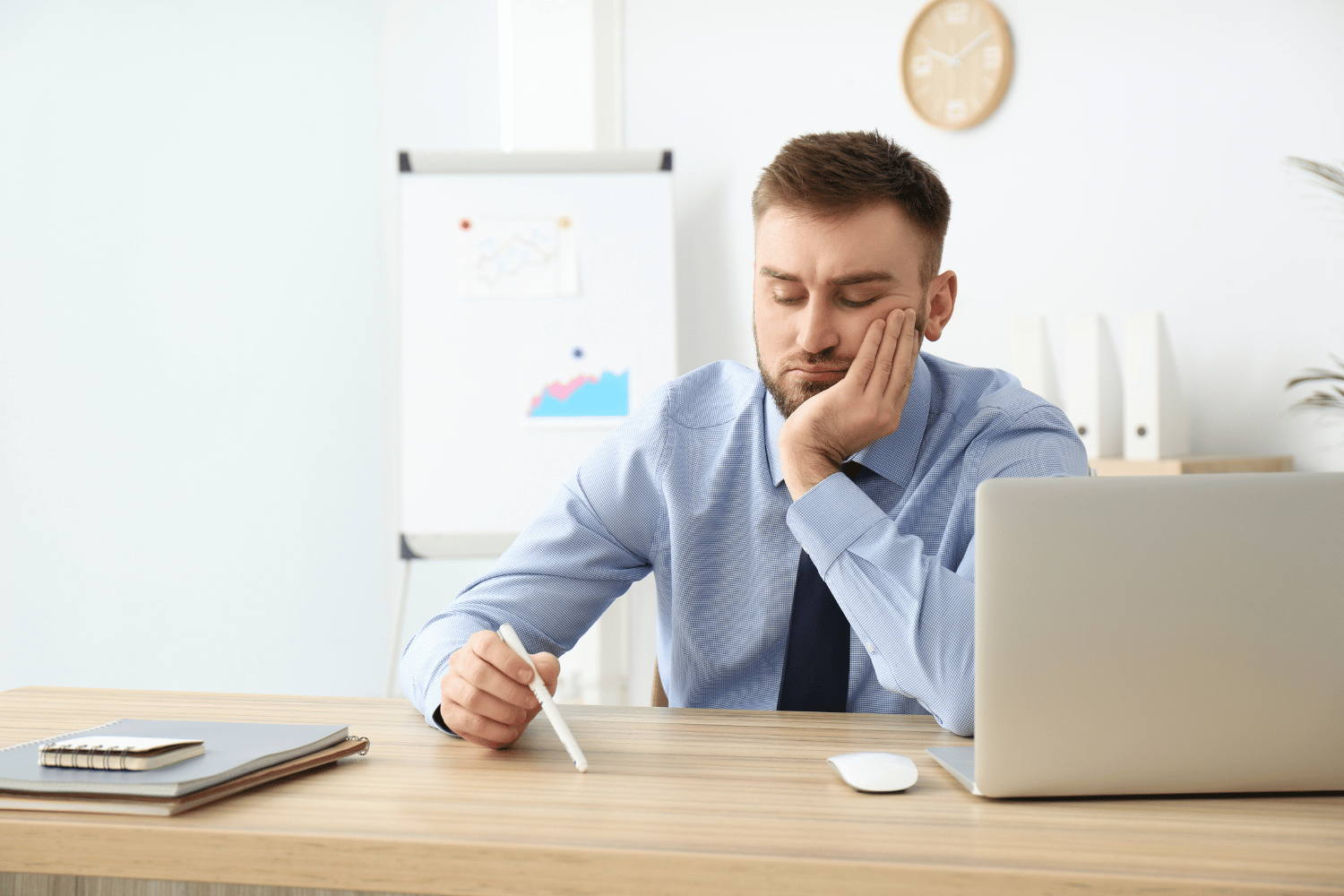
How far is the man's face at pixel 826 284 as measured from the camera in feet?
3.84

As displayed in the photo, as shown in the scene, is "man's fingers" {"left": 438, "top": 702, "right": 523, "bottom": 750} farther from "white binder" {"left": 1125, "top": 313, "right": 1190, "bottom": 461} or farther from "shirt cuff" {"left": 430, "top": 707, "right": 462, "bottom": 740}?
"white binder" {"left": 1125, "top": 313, "right": 1190, "bottom": 461}

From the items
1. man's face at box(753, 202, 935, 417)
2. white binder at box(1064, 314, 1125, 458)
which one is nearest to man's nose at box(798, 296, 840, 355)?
man's face at box(753, 202, 935, 417)

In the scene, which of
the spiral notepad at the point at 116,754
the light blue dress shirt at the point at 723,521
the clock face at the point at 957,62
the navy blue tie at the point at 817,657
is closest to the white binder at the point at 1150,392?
the clock face at the point at 957,62

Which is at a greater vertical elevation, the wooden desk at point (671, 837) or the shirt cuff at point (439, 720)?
the wooden desk at point (671, 837)

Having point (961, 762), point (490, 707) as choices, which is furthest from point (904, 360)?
point (490, 707)

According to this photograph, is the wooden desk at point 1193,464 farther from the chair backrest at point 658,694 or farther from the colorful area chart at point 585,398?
the chair backrest at point 658,694

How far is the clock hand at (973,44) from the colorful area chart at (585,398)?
1.22m

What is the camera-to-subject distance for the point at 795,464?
1053 millimetres

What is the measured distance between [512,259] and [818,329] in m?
1.47

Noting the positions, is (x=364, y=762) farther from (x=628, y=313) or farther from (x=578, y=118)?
(x=578, y=118)

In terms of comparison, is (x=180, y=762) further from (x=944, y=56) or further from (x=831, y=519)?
(x=944, y=56)

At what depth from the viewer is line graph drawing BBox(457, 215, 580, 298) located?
250 centimetres

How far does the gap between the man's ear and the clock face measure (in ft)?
4.91

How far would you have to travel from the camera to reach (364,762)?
84 cm
